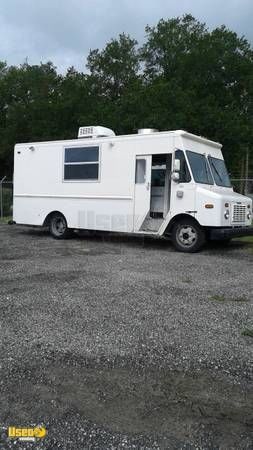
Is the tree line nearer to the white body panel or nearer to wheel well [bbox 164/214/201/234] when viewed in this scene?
the white body panel

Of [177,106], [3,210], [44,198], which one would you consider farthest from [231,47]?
[44,198]

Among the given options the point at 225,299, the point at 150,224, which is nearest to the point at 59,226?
the point at 150,224

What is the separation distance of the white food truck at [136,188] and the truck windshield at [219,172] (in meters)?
0.03

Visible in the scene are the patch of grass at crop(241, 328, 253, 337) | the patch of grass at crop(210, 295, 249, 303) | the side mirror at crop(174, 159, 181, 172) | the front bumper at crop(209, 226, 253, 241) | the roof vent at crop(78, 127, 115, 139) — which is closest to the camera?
the patch of grass at crop(241, 328, 253, 337)

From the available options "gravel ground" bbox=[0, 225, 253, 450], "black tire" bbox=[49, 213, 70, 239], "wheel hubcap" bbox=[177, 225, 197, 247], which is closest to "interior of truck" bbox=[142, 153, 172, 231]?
"wheel hubcap" bbox=[177, 225, 197, 247]

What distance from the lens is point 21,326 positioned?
528 cm

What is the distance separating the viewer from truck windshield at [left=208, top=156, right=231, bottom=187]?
12.3 meters

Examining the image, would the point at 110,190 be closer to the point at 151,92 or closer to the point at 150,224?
the point at 150,224

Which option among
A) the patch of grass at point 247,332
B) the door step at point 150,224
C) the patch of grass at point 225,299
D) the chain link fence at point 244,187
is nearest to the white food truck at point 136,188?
the door step at point 150,224

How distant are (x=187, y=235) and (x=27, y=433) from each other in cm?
872

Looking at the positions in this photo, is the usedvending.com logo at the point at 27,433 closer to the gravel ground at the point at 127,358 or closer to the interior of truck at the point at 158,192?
the gravel ground at the point at 127,358

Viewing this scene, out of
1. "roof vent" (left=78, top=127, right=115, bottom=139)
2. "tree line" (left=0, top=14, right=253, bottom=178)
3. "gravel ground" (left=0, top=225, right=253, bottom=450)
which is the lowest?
"gravel ground" (left=0, top=225, right=253, bottom=450)

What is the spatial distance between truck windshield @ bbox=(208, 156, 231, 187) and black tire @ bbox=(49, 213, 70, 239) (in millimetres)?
4536

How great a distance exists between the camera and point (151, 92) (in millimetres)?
28641
